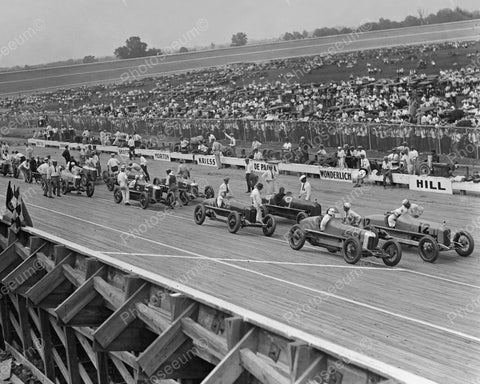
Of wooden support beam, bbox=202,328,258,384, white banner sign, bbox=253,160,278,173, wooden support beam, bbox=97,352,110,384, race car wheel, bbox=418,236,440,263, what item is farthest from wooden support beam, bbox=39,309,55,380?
white banner sign, bbox=253,160,278,173

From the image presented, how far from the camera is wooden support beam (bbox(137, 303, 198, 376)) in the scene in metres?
12.4

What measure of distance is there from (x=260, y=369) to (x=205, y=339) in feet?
5.70

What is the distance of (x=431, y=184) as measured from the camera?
28.1 metres

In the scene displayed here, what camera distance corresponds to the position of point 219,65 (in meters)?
114

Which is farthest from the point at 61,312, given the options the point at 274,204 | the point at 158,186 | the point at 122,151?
the point at 122,151

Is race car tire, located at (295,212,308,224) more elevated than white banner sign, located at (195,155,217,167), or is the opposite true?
race car tire, located at (295,212,308,224)

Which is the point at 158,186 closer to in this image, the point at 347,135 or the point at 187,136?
the point at 347,135

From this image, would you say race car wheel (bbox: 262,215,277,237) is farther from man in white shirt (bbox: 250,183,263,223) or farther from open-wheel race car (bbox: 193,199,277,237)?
man in white shirt (bbox: 250,183,263,223)

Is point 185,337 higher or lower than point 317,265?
higher

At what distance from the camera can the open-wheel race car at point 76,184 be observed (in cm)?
3128

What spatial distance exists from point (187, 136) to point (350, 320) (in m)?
33.7

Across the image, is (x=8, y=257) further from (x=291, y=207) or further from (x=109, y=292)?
(x=291, y=207)

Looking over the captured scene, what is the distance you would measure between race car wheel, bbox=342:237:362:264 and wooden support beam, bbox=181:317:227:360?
22.1ft

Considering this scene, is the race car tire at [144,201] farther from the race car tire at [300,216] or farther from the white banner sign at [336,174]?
the white banner sign at [336,174]
